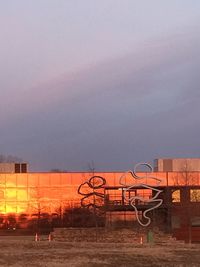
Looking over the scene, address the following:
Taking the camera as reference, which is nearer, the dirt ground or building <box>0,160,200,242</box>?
the dirt ground

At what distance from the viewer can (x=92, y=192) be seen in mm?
77375

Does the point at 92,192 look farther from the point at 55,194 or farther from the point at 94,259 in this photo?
the point at 94,259

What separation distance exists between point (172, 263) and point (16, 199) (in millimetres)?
51991

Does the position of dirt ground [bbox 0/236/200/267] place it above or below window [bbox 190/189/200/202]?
below

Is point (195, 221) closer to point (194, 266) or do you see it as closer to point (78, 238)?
point (78, 238)

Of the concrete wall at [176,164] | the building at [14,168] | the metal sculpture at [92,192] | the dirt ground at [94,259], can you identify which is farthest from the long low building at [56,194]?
the dirt ground at [94,259]

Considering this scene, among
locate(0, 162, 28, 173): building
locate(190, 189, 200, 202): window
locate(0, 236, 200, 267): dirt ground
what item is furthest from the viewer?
locate(0, 162, 28, 173): building

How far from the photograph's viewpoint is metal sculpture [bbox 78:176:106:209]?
73500mm

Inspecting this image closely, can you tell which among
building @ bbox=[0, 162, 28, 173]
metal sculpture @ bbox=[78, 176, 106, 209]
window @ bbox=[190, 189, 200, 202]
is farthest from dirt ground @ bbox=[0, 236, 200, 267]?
building @ bbox=[0, 162, 28, 173]

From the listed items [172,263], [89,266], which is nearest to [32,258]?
[89,266]

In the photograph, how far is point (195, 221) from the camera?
66.6 m

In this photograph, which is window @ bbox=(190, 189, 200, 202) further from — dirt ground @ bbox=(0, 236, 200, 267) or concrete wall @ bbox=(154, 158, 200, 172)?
dirt ground @ bbox=(0, 236, 200, 267)

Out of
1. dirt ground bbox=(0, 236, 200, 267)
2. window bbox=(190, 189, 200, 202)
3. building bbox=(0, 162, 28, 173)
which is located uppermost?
building bbox=(0, 162, 28, 173)

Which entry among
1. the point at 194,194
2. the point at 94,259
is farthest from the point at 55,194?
the point at 94,259
